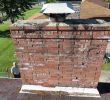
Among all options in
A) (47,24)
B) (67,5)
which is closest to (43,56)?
(47,24)

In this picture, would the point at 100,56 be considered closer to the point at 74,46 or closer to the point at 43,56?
the point at 74,46

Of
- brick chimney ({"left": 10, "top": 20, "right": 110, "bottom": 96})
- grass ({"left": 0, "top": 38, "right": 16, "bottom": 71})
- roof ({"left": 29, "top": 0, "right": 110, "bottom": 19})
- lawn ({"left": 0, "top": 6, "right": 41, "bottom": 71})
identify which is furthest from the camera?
roof ({"left": 29, "top": 0, "right": 110, "bottom": 19})

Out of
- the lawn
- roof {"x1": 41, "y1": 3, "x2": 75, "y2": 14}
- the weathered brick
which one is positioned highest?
roof {"x1": 41, "y1": 3, "x2": 75, "y2": 14}

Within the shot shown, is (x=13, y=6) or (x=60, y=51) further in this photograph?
(x=13, y=6)

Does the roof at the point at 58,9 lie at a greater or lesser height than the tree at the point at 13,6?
greater

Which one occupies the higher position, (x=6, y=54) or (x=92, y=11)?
(x=92, y=11)

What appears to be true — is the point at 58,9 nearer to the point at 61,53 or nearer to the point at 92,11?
the point at 61,53

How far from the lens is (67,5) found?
4.47 metres

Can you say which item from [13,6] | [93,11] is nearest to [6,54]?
[13,6]

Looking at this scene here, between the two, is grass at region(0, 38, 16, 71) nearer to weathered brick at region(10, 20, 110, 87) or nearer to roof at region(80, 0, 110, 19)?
roof at region(80, 0, 110, 19)

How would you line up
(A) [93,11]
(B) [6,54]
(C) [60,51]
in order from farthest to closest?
(A) [93,11]
(B) [6,54]
(C) [60,51]

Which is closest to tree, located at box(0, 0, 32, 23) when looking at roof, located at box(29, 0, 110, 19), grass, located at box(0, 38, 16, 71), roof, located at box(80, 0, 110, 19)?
roof, located at box(29, 0, 110, 19)

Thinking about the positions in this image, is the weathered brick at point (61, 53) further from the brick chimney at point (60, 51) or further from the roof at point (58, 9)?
the roof at point (58, 9)

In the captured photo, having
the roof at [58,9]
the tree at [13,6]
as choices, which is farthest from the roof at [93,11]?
the roof at [58,9]
